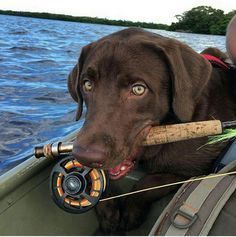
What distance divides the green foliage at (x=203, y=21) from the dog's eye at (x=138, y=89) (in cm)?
4500

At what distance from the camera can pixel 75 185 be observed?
3.40 m

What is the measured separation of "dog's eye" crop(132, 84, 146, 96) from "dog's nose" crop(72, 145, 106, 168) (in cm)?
56

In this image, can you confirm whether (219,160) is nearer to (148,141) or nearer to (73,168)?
(148,141)

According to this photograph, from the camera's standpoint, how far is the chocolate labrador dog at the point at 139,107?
9.63 feet

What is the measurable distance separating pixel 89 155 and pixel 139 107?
0.62 meters

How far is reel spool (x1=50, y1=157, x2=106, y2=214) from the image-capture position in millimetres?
3359

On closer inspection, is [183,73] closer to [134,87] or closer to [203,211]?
[134,87]

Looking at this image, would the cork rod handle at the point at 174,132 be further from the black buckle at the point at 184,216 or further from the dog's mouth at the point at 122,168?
the black buckle at the point at 184,216

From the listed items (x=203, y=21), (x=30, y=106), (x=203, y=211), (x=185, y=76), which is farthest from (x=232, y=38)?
(x=203, y=21)

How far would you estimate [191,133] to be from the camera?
3.19 m

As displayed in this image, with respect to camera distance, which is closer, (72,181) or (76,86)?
(72,181)

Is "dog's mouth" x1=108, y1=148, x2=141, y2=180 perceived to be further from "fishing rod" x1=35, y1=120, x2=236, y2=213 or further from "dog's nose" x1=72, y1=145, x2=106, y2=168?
"dog's nose" x1=72, y1=145, x2=106, y2=168

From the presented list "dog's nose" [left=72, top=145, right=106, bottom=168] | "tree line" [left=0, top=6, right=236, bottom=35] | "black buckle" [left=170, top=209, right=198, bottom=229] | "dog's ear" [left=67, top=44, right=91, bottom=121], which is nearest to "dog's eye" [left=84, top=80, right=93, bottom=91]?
"dog's ear" [left=67, top=44, right=91, bottom=121]

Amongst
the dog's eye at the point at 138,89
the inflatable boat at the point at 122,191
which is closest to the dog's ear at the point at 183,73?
the dog's eye at the point at 138,89
